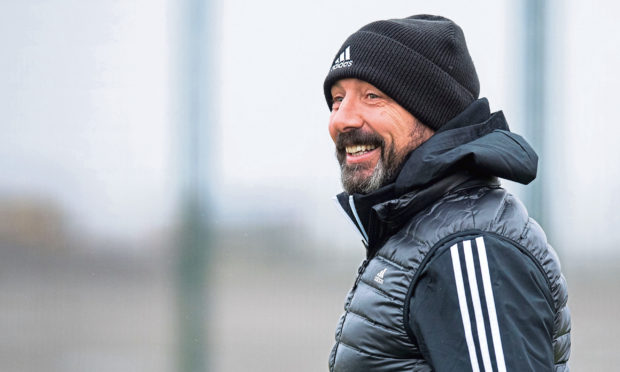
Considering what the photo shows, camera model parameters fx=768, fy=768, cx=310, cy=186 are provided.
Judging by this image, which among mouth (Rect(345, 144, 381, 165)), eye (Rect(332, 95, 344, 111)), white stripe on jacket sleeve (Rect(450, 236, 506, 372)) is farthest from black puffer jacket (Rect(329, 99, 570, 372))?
eye (Rect(332, 95, 344, 111))

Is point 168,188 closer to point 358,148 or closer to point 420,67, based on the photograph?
point 358,148

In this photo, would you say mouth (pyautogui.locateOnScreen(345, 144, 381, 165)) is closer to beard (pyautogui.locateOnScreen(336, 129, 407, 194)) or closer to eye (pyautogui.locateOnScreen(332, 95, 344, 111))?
beard (pyautogui.locateOnScreen(336, 129, 407, 194))

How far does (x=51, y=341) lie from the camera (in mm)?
2867

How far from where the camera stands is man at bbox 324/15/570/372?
4.48ft

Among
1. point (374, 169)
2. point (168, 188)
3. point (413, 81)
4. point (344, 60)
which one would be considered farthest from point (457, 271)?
point (168, 188)

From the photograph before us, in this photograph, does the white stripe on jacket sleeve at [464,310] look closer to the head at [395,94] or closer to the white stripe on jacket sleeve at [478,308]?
the white stripe on jacket sleeve at [478,308]

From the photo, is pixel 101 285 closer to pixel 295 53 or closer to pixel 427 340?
pixel 295 53

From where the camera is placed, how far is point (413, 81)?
5.70 ft

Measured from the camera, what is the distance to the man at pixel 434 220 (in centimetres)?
137

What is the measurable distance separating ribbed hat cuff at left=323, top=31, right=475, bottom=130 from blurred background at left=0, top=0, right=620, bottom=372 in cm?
123

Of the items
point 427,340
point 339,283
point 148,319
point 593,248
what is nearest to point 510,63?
point 593,248

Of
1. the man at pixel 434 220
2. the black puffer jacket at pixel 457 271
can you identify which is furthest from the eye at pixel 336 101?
the black puffer jacket at pixel 457 271

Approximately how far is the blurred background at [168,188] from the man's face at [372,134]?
46.5 inches

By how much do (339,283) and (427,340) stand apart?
163 cm
